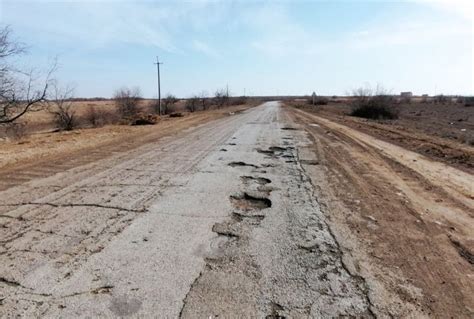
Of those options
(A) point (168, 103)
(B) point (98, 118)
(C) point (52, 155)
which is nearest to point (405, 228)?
(C) point (52, 155)

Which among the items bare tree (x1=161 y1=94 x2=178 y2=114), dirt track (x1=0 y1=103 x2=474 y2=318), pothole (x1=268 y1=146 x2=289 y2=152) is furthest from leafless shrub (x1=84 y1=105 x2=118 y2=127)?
dirt track (x1=0 y1=103 x2=474 y2=318)

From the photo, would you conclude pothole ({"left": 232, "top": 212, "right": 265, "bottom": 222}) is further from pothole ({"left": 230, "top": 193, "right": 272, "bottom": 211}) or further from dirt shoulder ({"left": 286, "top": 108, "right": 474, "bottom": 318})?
dirt shoulder ({"left": 286, "top": 108, "right": 474, "bottom": 318})

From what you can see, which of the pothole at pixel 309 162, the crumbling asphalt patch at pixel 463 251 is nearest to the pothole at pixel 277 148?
the pothole at pixel 309 162

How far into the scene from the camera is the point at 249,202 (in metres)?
5.81

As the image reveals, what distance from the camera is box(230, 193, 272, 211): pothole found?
556 centimetres

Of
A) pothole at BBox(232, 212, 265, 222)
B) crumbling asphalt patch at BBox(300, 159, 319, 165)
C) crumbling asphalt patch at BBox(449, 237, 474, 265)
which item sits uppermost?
crumbling asphalt patch at BBox(300, 159, 319, 165)

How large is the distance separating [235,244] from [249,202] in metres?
1.69

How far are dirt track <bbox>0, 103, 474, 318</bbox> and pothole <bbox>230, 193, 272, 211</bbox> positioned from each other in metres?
0.02

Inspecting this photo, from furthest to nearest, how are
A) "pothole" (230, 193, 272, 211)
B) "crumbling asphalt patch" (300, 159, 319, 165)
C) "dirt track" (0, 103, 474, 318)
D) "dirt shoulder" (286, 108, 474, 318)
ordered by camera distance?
"crumbling asphalt patch" (300, 159, 319, 165)
"pothole" (230, 193, 272, 211)
"dirt shoulder" (286, 108, 474, 318)
"dirt track" (0, 103, 474, 318)

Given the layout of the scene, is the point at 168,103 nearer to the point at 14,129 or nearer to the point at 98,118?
the point at 98,118

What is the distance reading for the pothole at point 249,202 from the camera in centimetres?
556

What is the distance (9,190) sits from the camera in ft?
19.9

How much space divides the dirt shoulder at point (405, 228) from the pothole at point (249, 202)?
2.84 ft

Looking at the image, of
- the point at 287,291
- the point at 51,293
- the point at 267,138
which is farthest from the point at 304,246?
the point at 267,138
